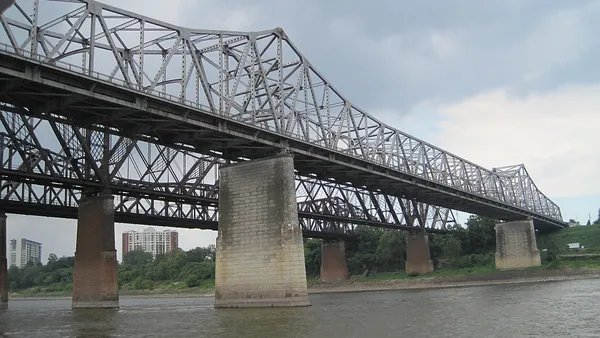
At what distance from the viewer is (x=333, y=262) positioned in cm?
12825

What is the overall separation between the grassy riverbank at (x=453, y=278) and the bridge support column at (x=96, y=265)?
187ft

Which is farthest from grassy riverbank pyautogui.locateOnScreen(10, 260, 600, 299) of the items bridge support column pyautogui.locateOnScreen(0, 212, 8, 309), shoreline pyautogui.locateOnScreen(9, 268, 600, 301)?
bridge support column pyautogui.locateOnScreen(0, 212, 8, 309)

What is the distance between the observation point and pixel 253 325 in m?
35.3

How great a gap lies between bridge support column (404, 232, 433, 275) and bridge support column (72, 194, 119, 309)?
70609mm

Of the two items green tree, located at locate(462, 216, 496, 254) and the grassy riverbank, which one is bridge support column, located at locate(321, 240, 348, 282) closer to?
the grassy riverbank

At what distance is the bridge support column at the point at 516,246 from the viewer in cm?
11425

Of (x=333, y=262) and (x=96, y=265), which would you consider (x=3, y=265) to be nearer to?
(x=96, y=265)

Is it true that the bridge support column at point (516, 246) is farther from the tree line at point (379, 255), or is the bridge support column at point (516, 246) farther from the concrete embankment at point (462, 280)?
the concrete embankment at point (462, 280)

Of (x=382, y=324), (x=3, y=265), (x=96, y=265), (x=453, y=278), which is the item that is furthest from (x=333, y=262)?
(x=382, y=324)

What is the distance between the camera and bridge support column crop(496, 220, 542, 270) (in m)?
114

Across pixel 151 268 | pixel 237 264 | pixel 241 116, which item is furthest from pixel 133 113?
pixel 151 268

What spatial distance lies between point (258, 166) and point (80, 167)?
2078 centimetres

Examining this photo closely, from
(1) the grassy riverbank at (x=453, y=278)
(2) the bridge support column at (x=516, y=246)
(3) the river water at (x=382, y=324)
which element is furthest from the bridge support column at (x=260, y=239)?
(2) the bridge support column at (x=516, y=246)

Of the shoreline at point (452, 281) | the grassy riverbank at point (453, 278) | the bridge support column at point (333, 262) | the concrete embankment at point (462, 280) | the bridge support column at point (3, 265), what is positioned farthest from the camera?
the bridge support column at point (333, 262)
